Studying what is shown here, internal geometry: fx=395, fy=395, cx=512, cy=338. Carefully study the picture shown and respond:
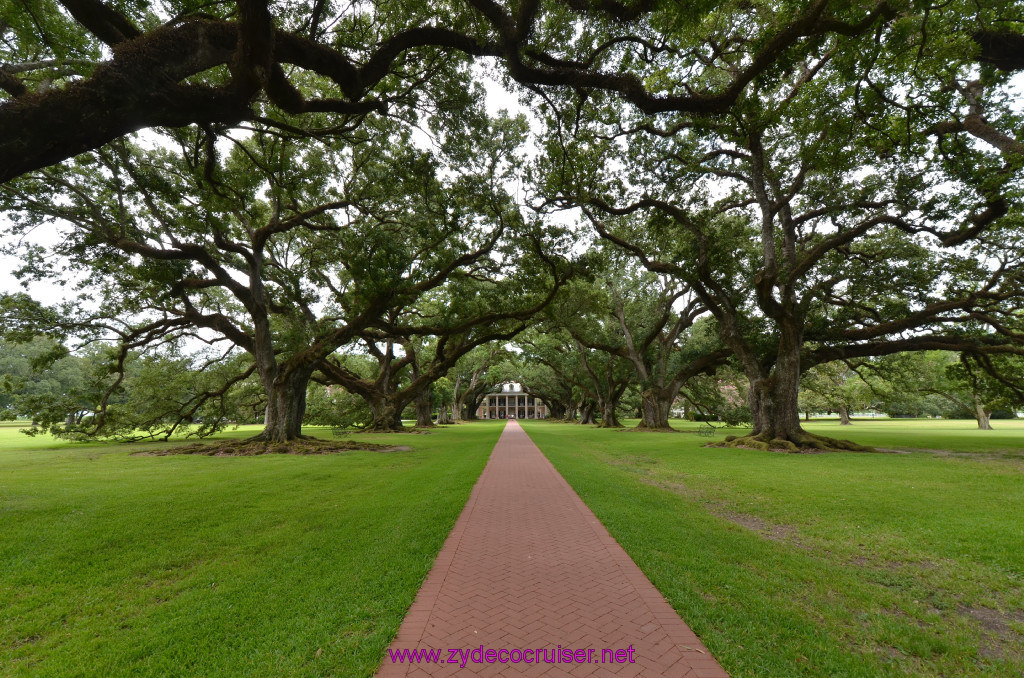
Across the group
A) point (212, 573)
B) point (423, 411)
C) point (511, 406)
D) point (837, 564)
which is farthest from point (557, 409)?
point (212, 573)

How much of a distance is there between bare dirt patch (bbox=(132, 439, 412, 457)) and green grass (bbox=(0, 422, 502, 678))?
641 cm

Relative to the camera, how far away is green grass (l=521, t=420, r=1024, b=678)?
2971 mm

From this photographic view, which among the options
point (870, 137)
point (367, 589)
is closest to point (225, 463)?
point (367, 589)

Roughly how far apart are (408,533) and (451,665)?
9.85ft

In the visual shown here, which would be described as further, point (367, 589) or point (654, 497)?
point (654, 497)

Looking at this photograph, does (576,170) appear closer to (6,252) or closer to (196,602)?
(196,602)

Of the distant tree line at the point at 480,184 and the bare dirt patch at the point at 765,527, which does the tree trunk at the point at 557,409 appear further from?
the bare dirt patch at the point at 765,527

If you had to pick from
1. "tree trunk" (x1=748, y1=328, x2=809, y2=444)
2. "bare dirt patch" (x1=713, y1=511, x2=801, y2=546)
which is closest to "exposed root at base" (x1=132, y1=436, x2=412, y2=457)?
"bare dirt patch" (x1=713, y1=511, x2=801, y2=546)

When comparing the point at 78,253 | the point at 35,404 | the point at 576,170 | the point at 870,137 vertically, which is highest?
the point at 576,170

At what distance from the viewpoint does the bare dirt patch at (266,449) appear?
15426mm

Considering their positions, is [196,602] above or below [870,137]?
below

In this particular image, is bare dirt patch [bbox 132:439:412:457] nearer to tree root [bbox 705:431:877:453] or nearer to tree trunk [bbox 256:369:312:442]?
tree trunk [bbox 256:369:312:442]

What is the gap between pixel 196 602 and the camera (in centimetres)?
371

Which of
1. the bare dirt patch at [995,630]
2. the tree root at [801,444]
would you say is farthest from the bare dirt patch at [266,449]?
the bare dirt patch at [995,630]
